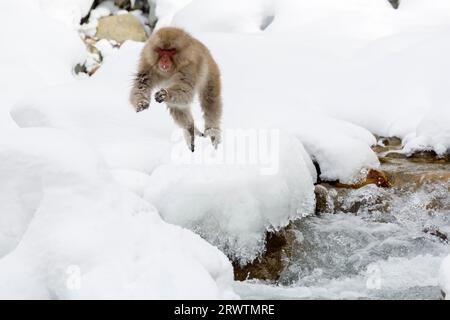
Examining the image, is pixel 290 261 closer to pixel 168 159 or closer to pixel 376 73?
pixel 168 159

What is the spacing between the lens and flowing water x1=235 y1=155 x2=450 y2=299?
181 inches

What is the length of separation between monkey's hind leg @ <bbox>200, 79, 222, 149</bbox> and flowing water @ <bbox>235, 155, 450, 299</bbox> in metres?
1.19

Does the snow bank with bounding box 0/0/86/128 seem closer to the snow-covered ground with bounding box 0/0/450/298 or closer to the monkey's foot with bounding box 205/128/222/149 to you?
the snow-covered ground with bounding box 0/0/450/298

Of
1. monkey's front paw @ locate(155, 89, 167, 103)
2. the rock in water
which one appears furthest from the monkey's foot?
the rock in water

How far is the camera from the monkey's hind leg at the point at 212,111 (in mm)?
5441

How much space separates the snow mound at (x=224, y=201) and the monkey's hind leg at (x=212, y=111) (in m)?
0.28

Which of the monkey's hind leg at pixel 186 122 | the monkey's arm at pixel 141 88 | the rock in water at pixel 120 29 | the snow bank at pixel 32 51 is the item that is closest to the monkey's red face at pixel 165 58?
the monkey's arm at pixel 141 88

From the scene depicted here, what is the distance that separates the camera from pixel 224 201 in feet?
16.9

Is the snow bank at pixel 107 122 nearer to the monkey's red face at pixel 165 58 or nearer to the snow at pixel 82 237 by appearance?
the monkey's red face at pixel 165 58

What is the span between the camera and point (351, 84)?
10.3 meters

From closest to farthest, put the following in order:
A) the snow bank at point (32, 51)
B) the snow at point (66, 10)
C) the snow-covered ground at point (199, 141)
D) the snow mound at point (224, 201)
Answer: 1. the snow-covered ground at point (199, 141)
2. the snow mound at point (224, 201)
3. the snow bank at point (32, 51)
4. the snow at point (66, 10)

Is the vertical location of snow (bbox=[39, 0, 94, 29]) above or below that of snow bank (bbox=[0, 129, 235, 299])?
below

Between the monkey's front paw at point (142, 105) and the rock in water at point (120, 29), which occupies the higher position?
the monkey's front paw at point (142, 105)
